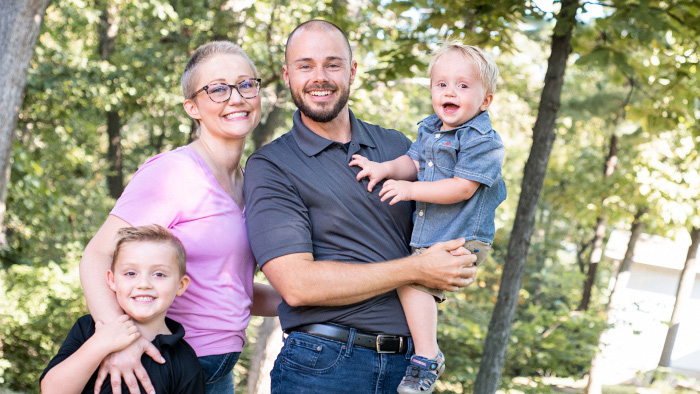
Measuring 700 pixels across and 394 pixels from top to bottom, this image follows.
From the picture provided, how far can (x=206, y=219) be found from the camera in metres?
2.29

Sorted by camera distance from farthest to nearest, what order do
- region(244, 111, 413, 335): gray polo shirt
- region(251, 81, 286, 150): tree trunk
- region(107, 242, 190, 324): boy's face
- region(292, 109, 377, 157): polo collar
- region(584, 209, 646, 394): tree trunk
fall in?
1. region(584, 209, 646, 394): tree trunk
2. region(251, 81, 286, 150): tree trunk
3. region(292, 109, 377, 157): polo collar
4. region(244, 111, 413, 335): gray polo shirt
5. region(107, 242, 190, 324): boy's face

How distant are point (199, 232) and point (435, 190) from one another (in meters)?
0.92

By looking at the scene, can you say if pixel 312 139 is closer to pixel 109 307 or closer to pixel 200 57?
pixel 200 57

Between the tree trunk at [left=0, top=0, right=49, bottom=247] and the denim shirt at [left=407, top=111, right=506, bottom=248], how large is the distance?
3.18m

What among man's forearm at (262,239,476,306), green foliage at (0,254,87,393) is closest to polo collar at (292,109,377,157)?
man's forearm at (262,239,476,306)

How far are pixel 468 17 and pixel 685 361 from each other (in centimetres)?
1767

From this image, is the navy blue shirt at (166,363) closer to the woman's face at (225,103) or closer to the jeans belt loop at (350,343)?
the jeans belt loop at (350,343)

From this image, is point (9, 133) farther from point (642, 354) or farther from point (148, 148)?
point (642, 354)

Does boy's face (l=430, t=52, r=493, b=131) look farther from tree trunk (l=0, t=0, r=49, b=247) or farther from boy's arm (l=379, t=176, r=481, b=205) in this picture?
tree trunk (l=0, t=0, r=49, b=247)

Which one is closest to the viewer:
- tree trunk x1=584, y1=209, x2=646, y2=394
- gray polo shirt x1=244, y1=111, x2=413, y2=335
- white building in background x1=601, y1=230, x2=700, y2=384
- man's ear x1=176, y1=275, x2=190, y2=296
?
man's ear x1=176, y1=275, x2=190, y2=296

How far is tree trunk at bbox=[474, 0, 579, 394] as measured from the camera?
13.8ft

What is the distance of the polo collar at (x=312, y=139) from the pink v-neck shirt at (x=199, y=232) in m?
0.38

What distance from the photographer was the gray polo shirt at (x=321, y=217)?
228cm

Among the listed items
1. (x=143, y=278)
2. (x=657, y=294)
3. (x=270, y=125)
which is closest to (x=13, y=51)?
(x=143, y=278)
